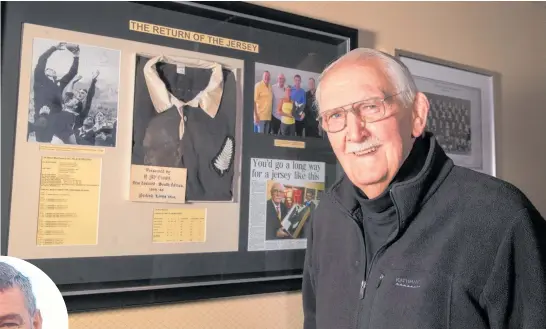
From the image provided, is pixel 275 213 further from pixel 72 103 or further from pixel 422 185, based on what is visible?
pixel 72 103

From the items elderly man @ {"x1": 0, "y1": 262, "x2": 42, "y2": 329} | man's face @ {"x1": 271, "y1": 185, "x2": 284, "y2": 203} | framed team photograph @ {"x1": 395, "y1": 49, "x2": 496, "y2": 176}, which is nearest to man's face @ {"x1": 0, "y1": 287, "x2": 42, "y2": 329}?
elderly man @ {"x1": 0, "y1": 262, "x2": 42, "y2": 329}

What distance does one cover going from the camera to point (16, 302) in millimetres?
561

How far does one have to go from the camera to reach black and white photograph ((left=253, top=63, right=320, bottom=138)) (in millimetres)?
1046

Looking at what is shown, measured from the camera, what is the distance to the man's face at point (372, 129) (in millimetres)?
770

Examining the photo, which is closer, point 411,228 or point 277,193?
point 411,228

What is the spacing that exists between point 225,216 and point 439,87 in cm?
81

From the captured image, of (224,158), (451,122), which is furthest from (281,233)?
(451,122)

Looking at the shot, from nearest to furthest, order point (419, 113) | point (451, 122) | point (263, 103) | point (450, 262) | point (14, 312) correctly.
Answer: point (14, 312) → point (450, 262) → point (419, 113) → point (263, 103) → point (451, 122)

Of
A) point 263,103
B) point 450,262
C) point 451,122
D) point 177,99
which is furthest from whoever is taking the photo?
point 451,122

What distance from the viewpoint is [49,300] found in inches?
23.0

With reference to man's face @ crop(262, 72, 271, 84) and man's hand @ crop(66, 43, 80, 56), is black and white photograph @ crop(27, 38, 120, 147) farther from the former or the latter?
man's face @ crop(262, 72, 271, 84)

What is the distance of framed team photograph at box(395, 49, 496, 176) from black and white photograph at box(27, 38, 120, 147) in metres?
0.82

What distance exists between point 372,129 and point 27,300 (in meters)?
0.59

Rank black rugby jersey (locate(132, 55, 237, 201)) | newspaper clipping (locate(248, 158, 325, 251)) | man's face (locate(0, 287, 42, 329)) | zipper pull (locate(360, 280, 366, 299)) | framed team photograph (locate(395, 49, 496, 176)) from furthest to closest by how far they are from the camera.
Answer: framed team photograph (locate(395, 49, 496, 176))
newspaper clipping (locate(248, 158, 325, 251))
black rugby jersey (locate(132, 55, 237, 201))
zipper pull (locate(360, 280, 366, 299))
man's face (locate(0, 287, 42, 329))
